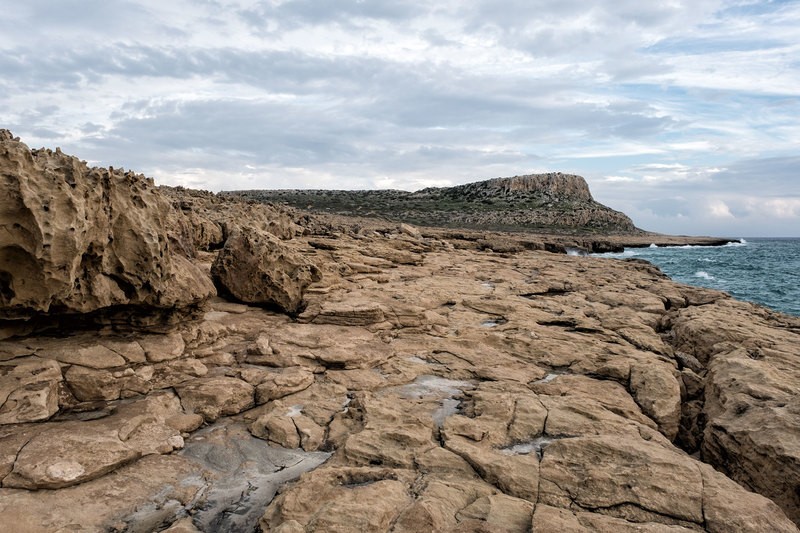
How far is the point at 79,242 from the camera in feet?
23.0

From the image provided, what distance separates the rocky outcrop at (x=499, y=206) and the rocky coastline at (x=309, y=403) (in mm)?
58700

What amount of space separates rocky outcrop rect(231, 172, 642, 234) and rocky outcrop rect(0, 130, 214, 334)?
61.0 metres

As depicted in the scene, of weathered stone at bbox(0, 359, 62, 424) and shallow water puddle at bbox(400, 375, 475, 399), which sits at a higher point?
weathered stone at bbox(0, 359, 62, 424)

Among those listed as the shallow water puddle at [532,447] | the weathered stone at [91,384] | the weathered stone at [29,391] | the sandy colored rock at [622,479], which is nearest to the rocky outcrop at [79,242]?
the weathered stone at [29,391]

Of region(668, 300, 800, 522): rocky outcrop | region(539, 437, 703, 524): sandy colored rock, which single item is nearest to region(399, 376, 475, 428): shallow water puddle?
region(539, 437, 703, 524): sandy colored rock

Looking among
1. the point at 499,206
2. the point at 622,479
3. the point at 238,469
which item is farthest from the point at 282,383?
the point at 499,206

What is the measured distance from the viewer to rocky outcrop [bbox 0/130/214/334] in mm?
6512

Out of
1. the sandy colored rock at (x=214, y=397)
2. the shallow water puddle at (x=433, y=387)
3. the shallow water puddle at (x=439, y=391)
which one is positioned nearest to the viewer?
the sandy colored rock at (x=214, y=397)

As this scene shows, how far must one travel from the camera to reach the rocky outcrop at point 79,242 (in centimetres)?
651

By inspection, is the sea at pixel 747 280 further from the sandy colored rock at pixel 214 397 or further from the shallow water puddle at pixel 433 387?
the sandy colored rock at pixel 214 397

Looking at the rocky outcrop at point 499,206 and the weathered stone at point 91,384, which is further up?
the rocky outcrop at point 499,206

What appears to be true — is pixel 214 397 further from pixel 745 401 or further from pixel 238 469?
pixel 745 401

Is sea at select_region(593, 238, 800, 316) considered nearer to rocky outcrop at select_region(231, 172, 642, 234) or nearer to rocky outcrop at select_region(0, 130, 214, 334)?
rocky outcrop at select_region(231, 172, 642, 234)

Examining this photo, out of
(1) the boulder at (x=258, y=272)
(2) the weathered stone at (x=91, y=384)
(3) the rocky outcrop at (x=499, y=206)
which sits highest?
(3) the rocky outcrop at (x=499, y=206)
